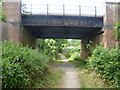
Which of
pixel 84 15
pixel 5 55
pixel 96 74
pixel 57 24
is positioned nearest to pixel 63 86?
pixel 96 74

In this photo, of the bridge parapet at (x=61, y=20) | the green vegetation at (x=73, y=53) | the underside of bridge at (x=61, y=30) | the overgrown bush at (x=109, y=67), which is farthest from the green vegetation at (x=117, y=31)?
the green vegetation at (x=73, y=53)

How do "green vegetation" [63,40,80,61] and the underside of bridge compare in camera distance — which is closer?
the underside of bridge

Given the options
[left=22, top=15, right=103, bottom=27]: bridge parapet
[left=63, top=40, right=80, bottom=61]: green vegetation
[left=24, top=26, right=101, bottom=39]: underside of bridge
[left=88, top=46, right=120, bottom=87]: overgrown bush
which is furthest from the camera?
[left=63, top=40, right=80, bottom=61]: green vegetation

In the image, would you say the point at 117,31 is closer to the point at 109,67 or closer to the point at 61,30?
the point at 109,67

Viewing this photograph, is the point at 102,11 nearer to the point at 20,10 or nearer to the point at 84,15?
the point at 84,15

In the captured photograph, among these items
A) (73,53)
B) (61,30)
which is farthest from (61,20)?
(73,53)

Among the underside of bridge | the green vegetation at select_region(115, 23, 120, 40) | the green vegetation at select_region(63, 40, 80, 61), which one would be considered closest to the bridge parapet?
the underside of bridge

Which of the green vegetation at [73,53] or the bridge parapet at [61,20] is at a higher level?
the bridge parapet at [61,20]

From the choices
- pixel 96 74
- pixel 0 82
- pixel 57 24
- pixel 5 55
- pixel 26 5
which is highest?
pixel 26 5

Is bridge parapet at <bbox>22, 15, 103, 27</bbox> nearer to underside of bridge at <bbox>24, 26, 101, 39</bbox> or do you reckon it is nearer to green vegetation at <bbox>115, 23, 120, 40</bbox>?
underside of bridge at <bbox>24, 26, 101, 39</bbox>

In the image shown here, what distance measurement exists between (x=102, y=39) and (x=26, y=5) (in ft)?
24.0

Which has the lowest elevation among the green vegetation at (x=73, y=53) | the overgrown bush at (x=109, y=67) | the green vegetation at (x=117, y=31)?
the green vegetation at (x=73, y=53)

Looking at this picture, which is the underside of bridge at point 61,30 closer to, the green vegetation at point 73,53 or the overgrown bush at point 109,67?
the overgrown bush at point 109,67

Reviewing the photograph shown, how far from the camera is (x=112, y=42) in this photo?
34.5ft
